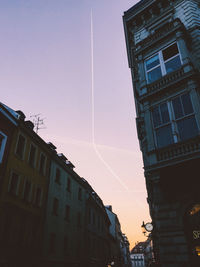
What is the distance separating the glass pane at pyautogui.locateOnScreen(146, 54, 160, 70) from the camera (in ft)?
48.6

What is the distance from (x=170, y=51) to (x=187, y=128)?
→ 602 cm

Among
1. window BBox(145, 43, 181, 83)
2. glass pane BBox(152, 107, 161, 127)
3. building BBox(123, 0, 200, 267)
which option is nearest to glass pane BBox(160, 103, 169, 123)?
building BBox(123, 0, 200, 267)

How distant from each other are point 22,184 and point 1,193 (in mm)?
2833

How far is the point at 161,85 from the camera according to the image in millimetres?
13250

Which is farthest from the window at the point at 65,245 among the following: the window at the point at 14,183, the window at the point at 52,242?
the window at the point at 14,183

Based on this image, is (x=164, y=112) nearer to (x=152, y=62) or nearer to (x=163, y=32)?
(x=152, y=62)

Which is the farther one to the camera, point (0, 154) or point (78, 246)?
point (78, 246)

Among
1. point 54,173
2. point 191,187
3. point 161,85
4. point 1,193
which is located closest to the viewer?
point 191,187

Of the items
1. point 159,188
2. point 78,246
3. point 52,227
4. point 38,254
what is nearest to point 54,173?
point 52,227

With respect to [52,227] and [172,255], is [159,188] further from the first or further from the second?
[52,227]

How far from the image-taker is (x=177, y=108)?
1220cm

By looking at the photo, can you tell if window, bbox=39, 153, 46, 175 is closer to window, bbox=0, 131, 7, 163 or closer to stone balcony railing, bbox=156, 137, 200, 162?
window, bbox=0, 131, 7, 163

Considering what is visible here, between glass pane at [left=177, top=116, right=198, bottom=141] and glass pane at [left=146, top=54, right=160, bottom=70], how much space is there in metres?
5.18

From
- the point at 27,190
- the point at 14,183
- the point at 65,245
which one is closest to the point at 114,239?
the point at 65,245
